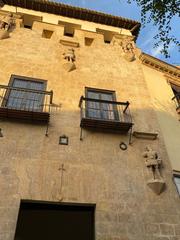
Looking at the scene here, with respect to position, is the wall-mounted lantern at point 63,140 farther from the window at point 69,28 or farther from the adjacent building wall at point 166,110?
the window at point 69,28

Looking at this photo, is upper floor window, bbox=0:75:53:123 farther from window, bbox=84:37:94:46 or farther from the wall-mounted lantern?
window, bbox=84:37:94:46

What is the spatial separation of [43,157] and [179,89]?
354 inches

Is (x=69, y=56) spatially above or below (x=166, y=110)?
above

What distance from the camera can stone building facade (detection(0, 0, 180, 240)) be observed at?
669 cm

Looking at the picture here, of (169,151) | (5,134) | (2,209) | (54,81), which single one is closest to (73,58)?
(54,81)

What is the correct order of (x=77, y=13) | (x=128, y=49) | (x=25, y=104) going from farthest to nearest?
(x=77, y=13), (x=128, y=49), (x=25, y=104)

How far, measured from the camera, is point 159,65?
13.2m

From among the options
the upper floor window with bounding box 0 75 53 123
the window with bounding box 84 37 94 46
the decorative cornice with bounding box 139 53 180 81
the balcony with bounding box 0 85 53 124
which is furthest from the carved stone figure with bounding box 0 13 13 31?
the decorative cornice with bounding box 139 53 180 81

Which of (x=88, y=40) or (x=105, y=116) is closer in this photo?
(x=105, y=116)

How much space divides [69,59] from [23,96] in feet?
10.3

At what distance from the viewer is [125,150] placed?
8.30 meters

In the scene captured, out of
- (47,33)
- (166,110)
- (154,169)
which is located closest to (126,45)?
(47,33)

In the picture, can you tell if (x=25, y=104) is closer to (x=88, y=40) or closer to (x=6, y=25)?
(x=6, y=25)

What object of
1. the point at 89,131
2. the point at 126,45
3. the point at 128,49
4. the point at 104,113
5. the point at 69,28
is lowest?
the point at 89,131
